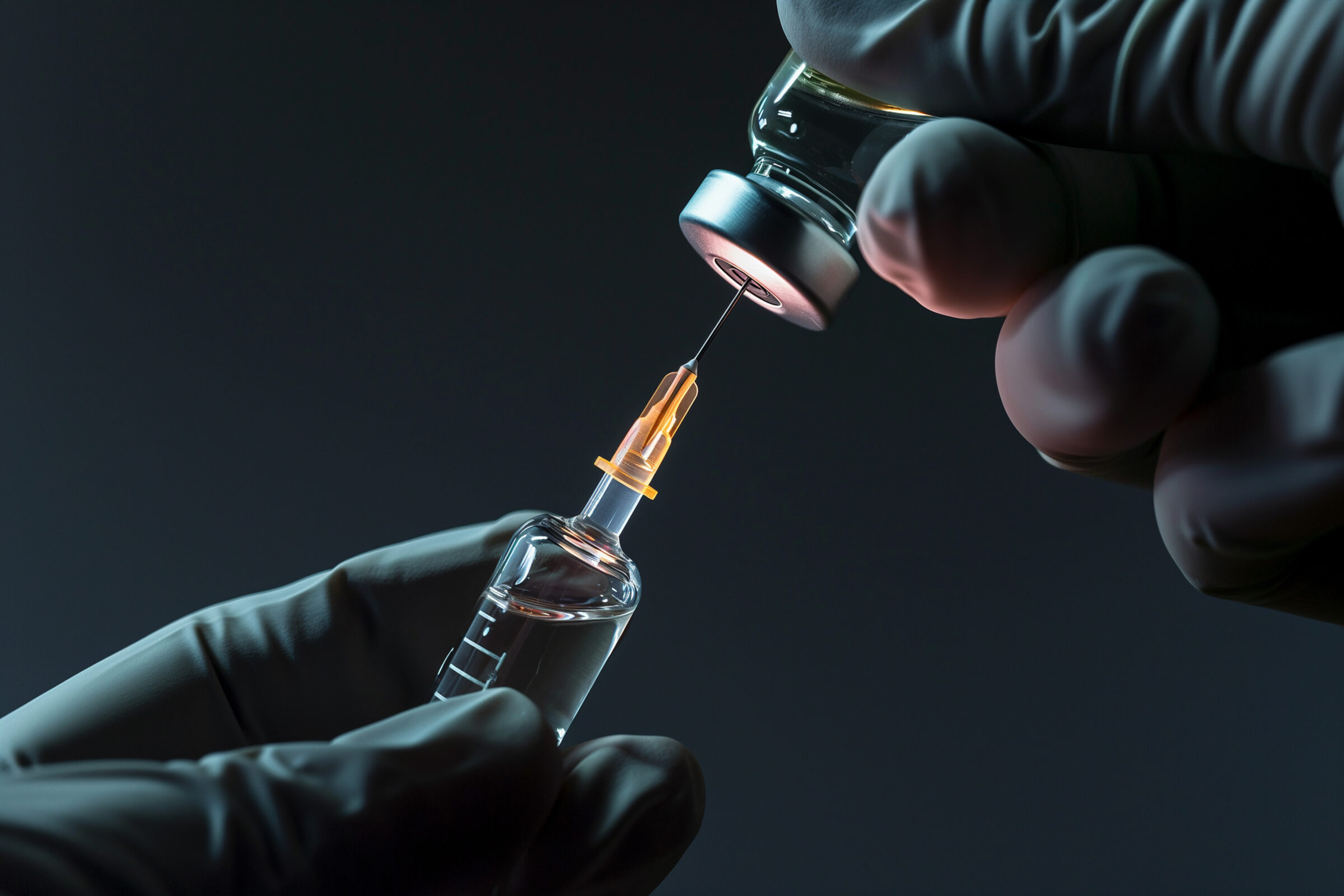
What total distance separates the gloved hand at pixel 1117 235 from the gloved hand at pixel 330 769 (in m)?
0.51

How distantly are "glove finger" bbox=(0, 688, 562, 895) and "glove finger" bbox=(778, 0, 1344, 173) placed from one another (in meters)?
0.67

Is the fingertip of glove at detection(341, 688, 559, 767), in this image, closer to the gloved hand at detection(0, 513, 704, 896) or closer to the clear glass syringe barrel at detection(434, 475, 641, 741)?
the gloved hand at detection(0, 513, 704, 896)

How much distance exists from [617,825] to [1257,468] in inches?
24.2

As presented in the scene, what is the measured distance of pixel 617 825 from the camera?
850mm

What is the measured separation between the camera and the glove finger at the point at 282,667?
1025mm

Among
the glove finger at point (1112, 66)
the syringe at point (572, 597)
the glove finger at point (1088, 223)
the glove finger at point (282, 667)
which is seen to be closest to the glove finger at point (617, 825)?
the syringe at point (572, 597)

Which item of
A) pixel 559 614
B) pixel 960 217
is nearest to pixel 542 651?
pixel 559 614

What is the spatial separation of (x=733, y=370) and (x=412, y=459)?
802mm

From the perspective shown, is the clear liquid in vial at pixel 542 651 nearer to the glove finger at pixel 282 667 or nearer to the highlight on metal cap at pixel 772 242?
the glove finger at pixel 282 667

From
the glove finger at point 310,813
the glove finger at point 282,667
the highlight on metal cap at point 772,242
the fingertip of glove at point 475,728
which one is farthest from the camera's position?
the glove finger at point 282,667

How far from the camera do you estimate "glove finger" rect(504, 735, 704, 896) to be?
0.85 m

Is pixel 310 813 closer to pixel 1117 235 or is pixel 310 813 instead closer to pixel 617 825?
pixel 617 825

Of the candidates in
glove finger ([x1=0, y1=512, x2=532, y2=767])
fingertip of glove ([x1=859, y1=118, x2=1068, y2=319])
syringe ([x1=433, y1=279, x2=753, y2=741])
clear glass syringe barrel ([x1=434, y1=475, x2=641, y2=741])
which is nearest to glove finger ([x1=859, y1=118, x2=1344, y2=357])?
fingertip of glove ([x1=859, y1=118, x2=1068, y2=319])

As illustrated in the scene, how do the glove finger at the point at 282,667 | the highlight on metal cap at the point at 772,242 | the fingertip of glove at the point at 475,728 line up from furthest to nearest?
the glove finger at the point at 282,667, the highlight on metal cap at the point at 772,242, the fingertip of glove at the point at 475,728
